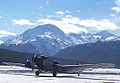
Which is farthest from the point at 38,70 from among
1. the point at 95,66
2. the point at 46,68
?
the point at 95,66

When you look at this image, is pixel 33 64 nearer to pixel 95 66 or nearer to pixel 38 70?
pixel 38 70

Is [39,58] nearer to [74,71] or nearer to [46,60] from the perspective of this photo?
[46,60]

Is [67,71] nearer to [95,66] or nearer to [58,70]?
[58,70]

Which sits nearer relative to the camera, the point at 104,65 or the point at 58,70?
the point at 104,65

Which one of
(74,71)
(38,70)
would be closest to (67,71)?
(74,71)

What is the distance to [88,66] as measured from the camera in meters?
71.7

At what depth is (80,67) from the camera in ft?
237

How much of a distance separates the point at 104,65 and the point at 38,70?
1505 centimetres

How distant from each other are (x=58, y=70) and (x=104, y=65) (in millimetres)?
10986

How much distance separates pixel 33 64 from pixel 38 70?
4330mm

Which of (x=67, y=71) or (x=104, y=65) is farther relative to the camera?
(x=67, y=71)

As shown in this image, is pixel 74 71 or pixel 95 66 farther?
pixel 74 71

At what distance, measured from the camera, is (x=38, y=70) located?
72.8m

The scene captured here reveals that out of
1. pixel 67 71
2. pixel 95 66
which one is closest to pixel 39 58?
pixel 67 71
